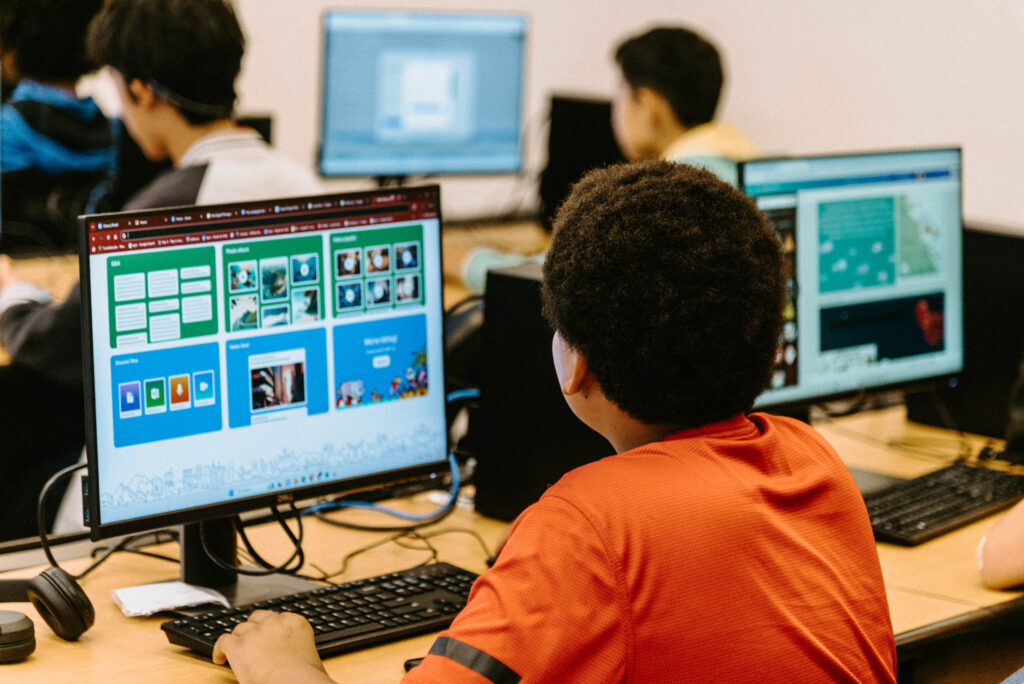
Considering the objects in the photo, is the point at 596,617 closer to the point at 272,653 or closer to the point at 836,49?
the point at 272,653

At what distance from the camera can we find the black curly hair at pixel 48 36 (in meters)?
2.54

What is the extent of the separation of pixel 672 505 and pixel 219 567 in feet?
2.30

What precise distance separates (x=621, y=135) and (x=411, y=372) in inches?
76.7

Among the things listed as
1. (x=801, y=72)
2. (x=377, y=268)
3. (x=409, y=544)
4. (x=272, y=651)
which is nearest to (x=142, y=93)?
(x=377, y=268)

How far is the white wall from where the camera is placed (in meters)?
3.10

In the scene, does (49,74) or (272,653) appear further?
(49,74)

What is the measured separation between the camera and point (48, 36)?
8.51 feet

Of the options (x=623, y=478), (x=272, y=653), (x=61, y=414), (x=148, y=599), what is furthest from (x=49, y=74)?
(x=623, y=478)

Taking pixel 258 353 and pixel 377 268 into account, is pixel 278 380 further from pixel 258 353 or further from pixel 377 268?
pixel 377 268

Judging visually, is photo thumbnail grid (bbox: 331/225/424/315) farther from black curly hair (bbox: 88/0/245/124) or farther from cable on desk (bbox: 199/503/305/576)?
black curly hair (bbox: 88/0/245/124)

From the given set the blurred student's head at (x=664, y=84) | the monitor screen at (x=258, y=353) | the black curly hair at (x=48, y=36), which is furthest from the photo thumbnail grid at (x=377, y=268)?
the blurred student's head at (x=664, y=84)

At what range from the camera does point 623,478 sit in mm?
938

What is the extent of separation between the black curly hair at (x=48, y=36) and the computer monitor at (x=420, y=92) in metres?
0.74

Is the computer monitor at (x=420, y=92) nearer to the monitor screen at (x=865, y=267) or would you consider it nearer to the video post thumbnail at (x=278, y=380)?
the monitor screen at (x=865, y=267)
